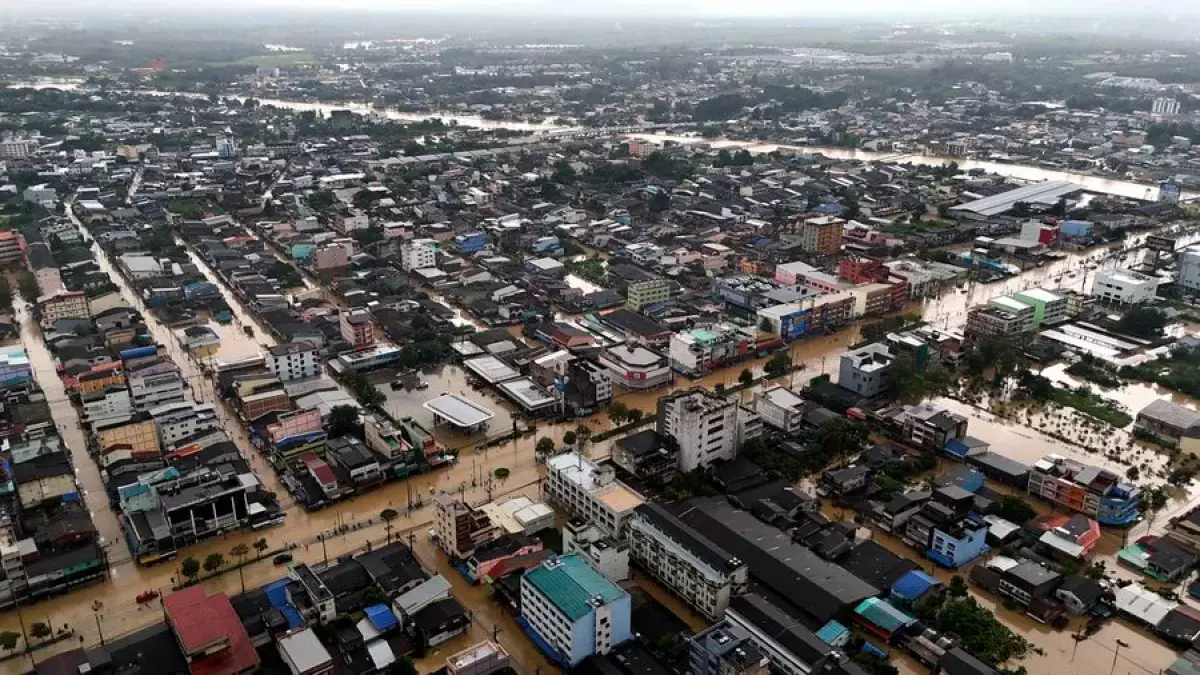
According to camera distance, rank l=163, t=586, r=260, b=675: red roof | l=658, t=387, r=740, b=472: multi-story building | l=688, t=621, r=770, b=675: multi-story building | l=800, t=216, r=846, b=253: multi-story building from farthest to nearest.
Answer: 1. l=800, t=216, r=846, b=253: multi-story building
2. l=658, t=387, r=740, b=472: multi-story building
3. l=163, t=586, r=260, b=675: red roof
4. l=688, t=621, r=770, b=675: multi-story building

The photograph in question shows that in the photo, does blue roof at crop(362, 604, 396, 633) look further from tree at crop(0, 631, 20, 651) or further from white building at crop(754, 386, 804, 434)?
white building at crop(754, 386, 804, 434)

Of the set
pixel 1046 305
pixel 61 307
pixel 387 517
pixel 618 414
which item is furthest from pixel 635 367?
pixel 61 307

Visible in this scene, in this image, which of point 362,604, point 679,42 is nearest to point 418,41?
point 679,42

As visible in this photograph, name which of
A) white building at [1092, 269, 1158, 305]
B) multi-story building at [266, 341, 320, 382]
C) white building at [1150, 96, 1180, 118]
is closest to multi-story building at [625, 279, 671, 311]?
multi-story building at [266, 341, 320, 382]

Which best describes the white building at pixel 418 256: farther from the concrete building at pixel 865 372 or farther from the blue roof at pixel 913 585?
the blue roof at pixel 913 585

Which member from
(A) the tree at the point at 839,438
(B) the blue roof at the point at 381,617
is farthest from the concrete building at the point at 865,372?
(B) the blue roof at the point at 381,617

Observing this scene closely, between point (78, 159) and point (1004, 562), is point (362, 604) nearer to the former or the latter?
point (1004, 562)
